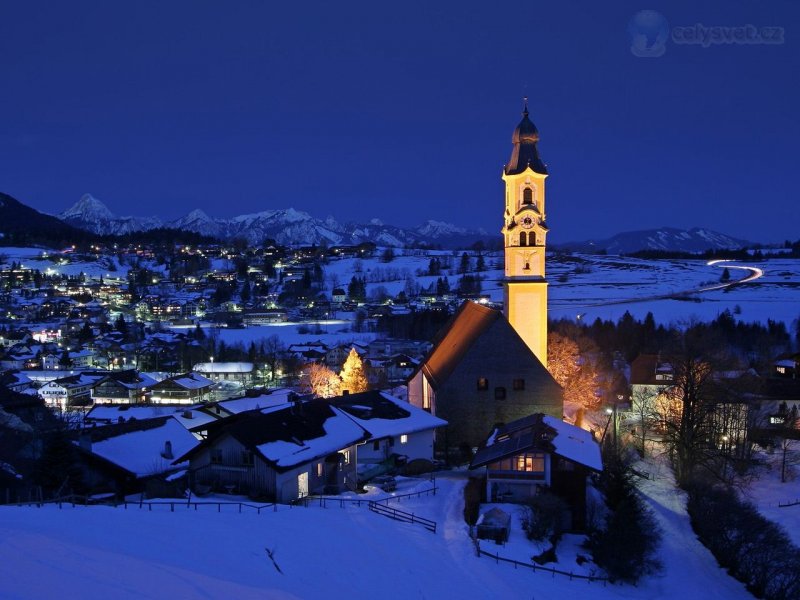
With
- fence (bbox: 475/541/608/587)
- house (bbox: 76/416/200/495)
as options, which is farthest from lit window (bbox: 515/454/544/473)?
house (bbox: 76/416/200/495)

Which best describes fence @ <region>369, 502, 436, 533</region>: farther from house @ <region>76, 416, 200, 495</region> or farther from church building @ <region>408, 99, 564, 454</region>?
church building @ <region>408, 99, 564, 454</region>

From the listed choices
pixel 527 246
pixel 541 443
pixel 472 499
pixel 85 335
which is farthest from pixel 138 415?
pixel 85 335

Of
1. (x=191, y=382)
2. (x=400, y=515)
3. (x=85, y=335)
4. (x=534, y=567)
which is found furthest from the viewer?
(x=85, y=335)

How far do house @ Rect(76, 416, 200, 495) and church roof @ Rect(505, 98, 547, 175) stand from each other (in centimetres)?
2404

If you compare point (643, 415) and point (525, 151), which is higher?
point (525, 151)

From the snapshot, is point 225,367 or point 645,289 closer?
point 225,367

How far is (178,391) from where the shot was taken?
68625 millimetres

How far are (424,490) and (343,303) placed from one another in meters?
128

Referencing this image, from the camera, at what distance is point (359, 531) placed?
1878 cm

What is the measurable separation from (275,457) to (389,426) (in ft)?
26.5

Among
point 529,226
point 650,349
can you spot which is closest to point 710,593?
point 529,226

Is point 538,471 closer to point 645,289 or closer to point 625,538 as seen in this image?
point 625,538

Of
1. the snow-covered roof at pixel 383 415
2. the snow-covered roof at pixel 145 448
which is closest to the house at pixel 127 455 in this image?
the snow-covered roof at pixel 145 448

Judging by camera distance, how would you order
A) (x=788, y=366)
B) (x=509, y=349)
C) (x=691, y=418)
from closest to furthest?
(x=691, y=418), (x=509, y=349), (x=788, y=366)
